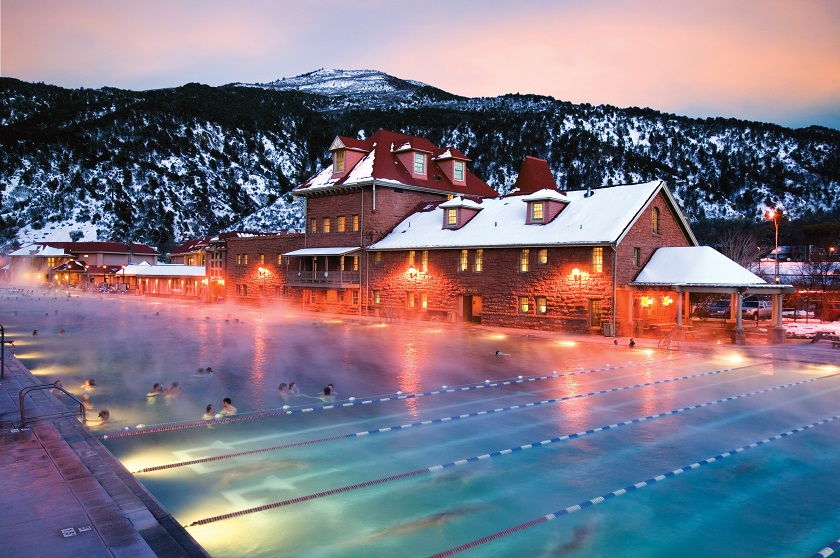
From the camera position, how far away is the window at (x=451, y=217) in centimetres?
4216

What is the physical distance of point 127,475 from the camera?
9273 millimetres

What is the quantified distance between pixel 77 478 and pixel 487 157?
160 meters

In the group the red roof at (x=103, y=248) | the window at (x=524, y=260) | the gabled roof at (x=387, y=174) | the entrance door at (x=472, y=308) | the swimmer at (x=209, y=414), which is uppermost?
the gabled roof at (x=387, y=174)

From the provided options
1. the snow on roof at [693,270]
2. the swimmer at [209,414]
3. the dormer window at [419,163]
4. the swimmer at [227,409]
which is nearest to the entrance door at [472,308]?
the snow on roof at [693,270]

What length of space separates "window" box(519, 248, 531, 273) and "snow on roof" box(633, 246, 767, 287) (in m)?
6.14

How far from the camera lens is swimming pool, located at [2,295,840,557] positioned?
8766 millimetres

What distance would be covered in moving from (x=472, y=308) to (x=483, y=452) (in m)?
29.8

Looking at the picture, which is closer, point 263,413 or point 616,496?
point 616,496

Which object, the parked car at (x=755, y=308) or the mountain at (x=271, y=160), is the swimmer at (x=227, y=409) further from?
the mountain at (x=271, y=160)

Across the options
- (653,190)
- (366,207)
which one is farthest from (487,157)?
(653,190)

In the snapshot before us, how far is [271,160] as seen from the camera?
183 meters

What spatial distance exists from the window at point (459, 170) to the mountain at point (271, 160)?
312ft

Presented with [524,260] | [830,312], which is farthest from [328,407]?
[830,312]

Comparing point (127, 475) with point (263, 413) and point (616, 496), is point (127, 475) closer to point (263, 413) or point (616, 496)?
point (263, 413)
